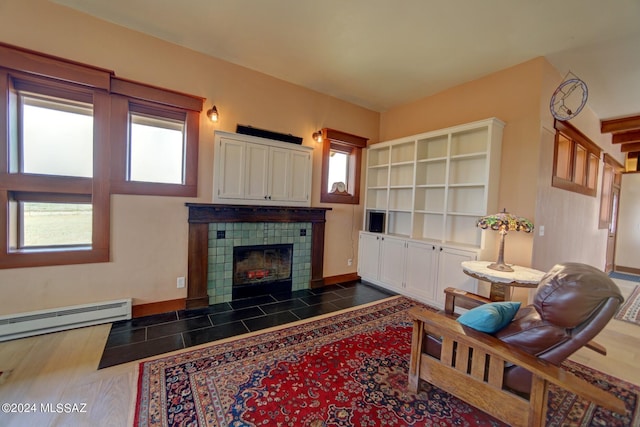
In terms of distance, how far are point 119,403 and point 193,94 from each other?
9.98 feet

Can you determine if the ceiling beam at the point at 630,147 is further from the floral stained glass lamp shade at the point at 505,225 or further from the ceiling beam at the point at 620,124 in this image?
the floral stained glass lamp shade at the point at 505,225

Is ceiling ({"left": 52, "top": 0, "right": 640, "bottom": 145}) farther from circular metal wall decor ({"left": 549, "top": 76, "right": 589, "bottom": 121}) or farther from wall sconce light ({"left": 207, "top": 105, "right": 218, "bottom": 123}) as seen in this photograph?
wall sconce light ({"left": 207, "top": 105, "right": 218, "bottom": 123})

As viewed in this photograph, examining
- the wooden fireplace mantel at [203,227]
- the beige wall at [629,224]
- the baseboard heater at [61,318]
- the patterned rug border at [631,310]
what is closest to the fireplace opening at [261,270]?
the wooden fireplace mantel at [203,227]

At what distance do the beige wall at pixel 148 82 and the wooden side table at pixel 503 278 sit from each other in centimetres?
293

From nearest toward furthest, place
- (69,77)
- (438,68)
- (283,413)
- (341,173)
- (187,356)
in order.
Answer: (283,413)
(187,356)
(69,77)
(438,68)
(341,173)

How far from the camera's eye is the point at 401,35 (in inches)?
109

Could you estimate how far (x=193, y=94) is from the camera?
3.16m

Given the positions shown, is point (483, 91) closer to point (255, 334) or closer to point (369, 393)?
point (369, 393)

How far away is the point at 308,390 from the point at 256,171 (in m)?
2.65

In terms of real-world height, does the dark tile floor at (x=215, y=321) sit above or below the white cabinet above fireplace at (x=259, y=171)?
below

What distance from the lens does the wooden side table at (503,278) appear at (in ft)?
7.80

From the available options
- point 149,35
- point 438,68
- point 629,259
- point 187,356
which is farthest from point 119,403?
point 629,259

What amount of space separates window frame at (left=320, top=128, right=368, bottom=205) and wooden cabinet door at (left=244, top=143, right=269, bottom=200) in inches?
39.4

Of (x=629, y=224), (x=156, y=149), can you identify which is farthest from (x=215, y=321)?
(x=629, y=224)
